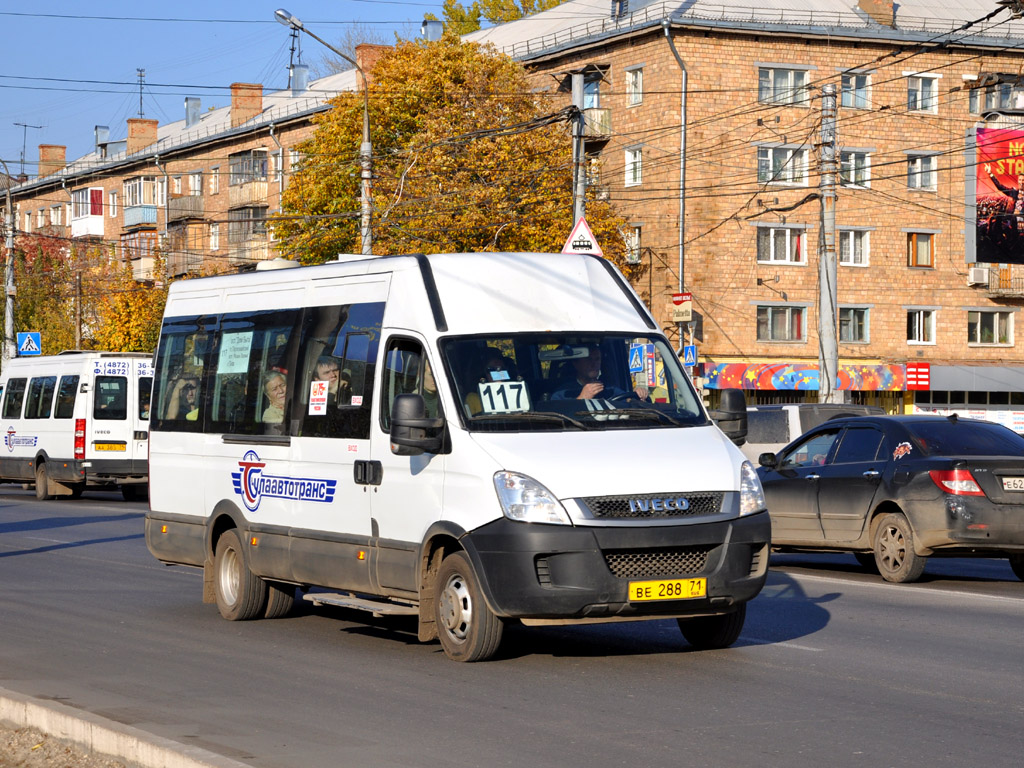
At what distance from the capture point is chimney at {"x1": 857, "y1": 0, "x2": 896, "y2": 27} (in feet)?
187

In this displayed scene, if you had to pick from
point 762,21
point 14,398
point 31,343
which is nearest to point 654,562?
point 14,398

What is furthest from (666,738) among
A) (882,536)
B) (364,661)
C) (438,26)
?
(438,26)

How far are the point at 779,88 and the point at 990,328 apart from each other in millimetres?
12611

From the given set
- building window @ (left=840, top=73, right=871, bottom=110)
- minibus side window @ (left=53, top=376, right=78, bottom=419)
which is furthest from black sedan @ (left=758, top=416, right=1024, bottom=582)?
building window @ (left=840, top=73, right=871, bottom=110)

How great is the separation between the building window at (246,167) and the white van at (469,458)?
60276 millimetres

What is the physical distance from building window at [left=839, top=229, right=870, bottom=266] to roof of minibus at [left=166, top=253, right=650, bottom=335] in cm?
4617

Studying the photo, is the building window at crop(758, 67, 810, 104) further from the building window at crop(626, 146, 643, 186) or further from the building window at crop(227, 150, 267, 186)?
the building window at crop(227, 150, 267, 186)

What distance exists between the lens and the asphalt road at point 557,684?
23.2 ft

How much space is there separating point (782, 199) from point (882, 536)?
39716 mm

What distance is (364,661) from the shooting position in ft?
32.4

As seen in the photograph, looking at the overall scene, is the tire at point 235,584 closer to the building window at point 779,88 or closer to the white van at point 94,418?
the white van at point 94,418

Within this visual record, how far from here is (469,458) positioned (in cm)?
927

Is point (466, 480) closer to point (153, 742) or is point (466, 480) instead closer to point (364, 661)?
point (364, 661)

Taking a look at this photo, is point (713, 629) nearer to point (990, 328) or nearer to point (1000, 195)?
point (1000, 195)
